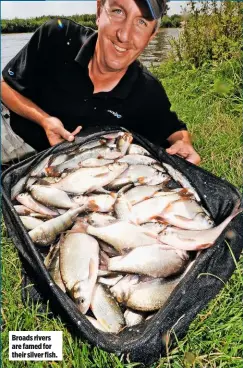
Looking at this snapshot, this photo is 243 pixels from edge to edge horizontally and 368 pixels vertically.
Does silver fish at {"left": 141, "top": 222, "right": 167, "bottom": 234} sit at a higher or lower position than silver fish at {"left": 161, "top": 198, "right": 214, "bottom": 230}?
lower

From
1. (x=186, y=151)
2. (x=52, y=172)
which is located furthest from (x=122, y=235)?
(x=186, y=151)

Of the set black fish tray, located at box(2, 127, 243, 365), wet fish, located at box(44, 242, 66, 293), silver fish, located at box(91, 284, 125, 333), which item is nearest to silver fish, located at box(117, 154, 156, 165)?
black fish tray, located at box(2, 127, 243, 365)

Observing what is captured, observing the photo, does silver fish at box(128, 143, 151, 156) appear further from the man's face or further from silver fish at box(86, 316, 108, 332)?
silver fish at box(86, 316, 108, 332)

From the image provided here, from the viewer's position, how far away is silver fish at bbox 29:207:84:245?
5.19 feet

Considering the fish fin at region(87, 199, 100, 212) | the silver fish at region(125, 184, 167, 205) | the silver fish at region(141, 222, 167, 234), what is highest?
the silver fish at region(125, 184, 167, 205)

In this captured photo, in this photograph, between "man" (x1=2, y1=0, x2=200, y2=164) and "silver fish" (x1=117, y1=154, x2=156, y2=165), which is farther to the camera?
"man" (x1=2, y1=0, x2=200, y2=164)

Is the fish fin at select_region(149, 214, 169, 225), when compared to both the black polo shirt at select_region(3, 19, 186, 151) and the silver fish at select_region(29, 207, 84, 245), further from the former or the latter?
the black polo shirt at select_region(3, 19, 186, 151)

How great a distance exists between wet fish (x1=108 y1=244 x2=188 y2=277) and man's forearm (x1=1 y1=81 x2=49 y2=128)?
2.46ft

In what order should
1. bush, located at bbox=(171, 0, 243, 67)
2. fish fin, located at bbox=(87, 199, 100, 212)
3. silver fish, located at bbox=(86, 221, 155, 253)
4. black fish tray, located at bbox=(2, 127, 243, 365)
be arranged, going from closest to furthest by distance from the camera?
black fish tray, located at bbox=(2, 127, 243, 365) < silver fish, located at bbox=(86, 221, 155, 253) < fish fin, located at bbox=(87, 199, 100, 212) < bush, located at bbox=(171, 0, 243, 67)

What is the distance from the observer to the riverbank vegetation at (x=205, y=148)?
1.40 metres

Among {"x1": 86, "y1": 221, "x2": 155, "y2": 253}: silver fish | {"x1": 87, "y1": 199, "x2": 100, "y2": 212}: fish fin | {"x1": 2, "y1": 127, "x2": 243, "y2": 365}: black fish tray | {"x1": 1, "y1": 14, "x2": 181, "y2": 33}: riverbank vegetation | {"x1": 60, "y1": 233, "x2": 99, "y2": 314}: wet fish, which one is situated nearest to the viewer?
{"x1": 2, "y1": 127, "x2": 243, "y2": 365}: black fish tray

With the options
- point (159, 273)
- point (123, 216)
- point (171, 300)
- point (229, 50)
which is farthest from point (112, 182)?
point (229, 50)

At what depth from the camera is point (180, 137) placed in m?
2.04

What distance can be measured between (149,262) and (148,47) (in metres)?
0.87
